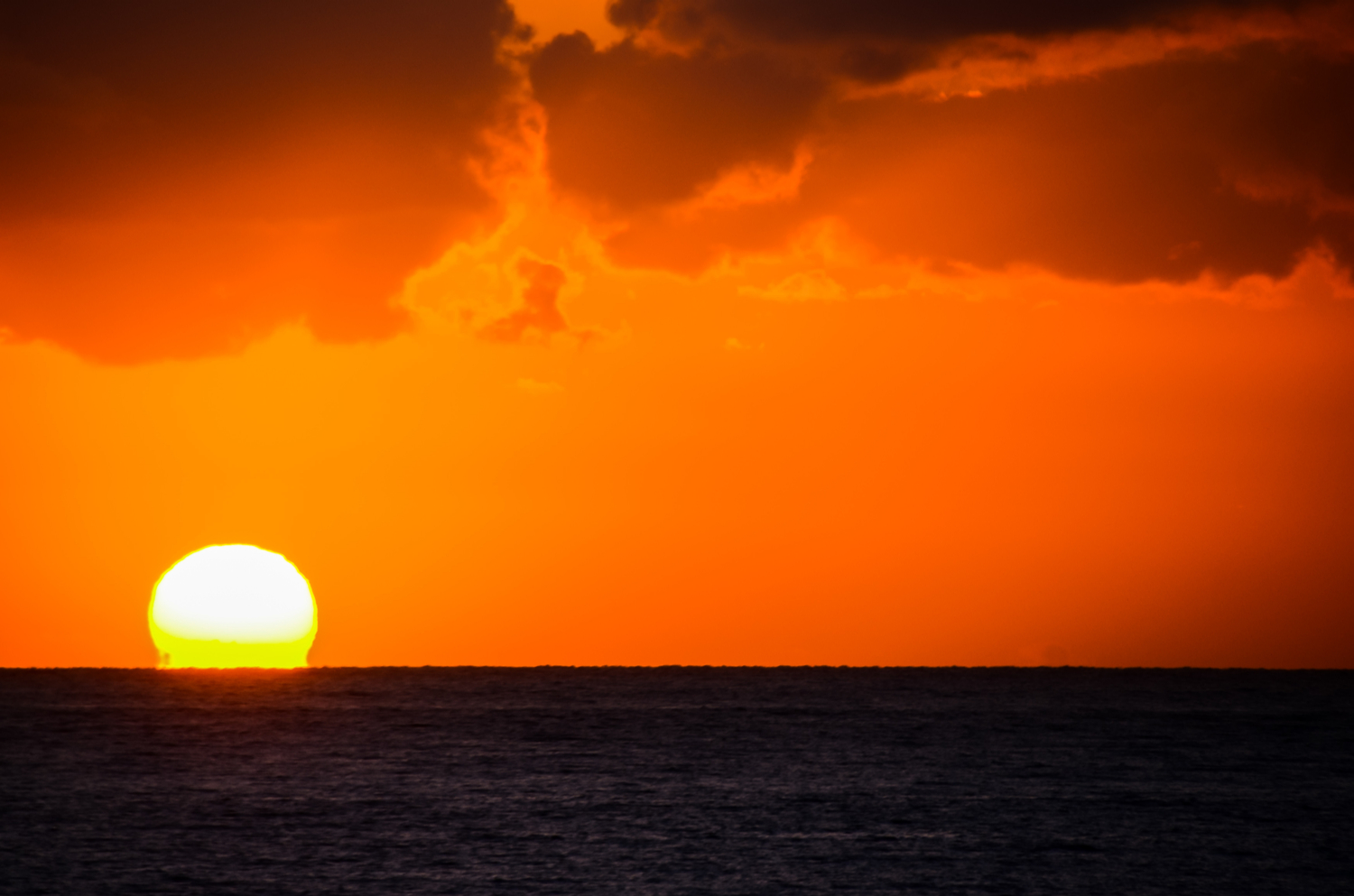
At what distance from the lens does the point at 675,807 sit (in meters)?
63.4

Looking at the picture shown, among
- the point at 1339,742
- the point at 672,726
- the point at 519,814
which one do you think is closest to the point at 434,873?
the point at 519,814

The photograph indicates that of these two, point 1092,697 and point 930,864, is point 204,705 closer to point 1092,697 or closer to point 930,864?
point 1092,697

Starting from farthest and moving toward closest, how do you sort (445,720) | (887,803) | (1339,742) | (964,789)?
(445,720)
(1339,742)
(964,789)
(887,803)

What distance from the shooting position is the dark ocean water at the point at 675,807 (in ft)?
148

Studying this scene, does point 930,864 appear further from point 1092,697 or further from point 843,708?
point 1092,697

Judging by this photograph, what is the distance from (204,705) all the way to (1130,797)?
122 meters

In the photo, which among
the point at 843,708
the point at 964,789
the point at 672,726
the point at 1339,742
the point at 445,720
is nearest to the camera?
the point at 964,789

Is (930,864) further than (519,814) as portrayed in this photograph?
No

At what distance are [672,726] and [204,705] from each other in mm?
66118

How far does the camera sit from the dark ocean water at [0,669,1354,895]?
45.1m

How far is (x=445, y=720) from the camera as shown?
444 feet

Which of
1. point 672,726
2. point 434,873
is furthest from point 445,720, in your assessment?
point 434,873

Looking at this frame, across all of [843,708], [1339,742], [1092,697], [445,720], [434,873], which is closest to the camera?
[434,873]

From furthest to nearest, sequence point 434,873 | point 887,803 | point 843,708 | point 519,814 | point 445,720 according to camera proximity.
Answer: point 843,708 → point 445,720 → point 887,803 → point 519,814 → point 434,873
